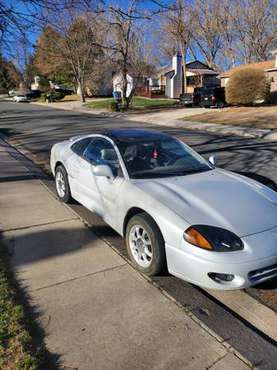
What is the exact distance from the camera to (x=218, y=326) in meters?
2.99

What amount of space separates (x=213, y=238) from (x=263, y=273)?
1.77 ft

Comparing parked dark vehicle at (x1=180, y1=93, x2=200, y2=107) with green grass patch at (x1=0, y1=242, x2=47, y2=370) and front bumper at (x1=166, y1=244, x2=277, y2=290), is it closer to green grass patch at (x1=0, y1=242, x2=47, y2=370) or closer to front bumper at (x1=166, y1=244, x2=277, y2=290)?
front bumper at (x1=166, y1=244, x2=277, y2=290)

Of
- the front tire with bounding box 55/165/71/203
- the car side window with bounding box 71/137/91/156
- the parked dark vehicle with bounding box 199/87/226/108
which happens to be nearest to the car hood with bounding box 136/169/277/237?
the car side window with bounding box 71/137/91/156

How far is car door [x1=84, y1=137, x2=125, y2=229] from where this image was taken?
4.30m

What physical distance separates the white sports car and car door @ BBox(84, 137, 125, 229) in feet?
0.04

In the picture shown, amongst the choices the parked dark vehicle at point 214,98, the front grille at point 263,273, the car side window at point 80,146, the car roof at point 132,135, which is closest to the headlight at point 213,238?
the front grille at point 263,273

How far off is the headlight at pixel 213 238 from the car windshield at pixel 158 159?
46.3 inches

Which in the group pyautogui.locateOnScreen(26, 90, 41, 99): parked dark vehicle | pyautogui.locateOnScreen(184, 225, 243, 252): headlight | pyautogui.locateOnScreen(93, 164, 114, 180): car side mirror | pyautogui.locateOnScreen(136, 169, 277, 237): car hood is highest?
pyautogui.locateOnScreen(26, 90, 41, 99): parked dark vehicle

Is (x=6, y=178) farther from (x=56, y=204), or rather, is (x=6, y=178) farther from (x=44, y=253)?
(x=44, y=253)

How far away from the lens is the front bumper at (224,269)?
3.11 meters

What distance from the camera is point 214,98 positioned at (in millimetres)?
29422

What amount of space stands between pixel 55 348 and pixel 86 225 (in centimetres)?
240

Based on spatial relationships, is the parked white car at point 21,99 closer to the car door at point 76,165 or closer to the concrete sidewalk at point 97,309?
the car door at point 76,165

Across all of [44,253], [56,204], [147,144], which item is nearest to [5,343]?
[44,253]
